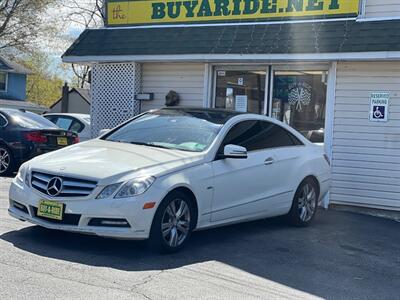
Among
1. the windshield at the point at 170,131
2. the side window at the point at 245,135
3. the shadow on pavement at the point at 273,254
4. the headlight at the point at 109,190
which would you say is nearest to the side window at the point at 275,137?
the side window at the point at 245,135

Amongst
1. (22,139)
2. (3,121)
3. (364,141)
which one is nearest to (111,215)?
(364,141)

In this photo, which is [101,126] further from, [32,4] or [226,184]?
[32,4]

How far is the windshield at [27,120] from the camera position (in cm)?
1191

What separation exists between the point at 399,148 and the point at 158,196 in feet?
18.0

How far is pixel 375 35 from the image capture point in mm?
9828

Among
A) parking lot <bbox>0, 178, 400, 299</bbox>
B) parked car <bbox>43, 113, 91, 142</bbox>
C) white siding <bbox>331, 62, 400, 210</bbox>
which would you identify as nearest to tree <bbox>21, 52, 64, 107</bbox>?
parked car <bbox>43, 113, 91, 142</bbox>

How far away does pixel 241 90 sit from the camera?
11.7 meters

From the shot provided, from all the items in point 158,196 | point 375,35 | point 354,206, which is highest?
point 375,35

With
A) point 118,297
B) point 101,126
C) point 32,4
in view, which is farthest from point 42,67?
point 118,297

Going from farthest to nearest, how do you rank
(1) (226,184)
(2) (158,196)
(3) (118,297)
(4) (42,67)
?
1. (4) (42,67)
2. (1) (226,184)
3. (2) (158,196)
4. (3) (118,297)

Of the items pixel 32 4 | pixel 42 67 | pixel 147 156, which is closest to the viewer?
pixel 147 156

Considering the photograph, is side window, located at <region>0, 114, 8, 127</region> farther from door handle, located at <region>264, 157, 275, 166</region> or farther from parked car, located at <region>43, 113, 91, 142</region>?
door handle, located at <region>264, 157, 275, 166</region>

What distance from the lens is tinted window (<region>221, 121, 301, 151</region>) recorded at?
24.3 ft

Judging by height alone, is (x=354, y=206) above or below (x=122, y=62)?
below
